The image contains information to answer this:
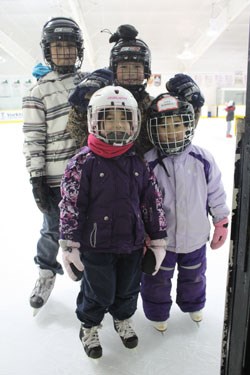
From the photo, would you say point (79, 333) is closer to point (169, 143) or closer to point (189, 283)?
point (189, 283)

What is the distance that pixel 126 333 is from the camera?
1.28 m

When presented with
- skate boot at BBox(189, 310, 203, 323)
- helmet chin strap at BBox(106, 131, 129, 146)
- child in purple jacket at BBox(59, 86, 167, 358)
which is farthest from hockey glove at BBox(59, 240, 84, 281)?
skate boot at BBox(189, 310, 203, 323)

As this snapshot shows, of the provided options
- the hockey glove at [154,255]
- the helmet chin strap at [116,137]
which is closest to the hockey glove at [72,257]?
the hockey glove at [154,255]

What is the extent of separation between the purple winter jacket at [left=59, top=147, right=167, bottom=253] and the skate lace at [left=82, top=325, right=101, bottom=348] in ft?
1.07

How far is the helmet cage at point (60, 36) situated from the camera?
1297 mm

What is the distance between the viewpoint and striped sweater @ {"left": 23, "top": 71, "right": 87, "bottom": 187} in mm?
1352

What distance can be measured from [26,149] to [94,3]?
7.88m

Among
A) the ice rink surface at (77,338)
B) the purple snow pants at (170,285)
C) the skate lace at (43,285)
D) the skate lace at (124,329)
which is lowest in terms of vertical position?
the ice rink surface at (77,338)

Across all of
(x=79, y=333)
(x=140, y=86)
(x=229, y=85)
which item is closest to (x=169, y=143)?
(x=140, y=86)

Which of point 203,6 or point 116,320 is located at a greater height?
point 203,6

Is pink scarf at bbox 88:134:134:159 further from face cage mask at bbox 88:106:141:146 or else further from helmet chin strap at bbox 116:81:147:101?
helmet chin strap at bbox 116:81:147:101

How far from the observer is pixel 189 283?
1.36 metres

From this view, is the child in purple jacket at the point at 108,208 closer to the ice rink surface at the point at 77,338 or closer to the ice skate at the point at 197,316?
the ice rink surface at the point at 77,338

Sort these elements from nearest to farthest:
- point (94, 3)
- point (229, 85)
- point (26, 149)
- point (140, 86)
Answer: point (140, 86)
point (26, 149)
point (94, 3)
point (229, 85)
